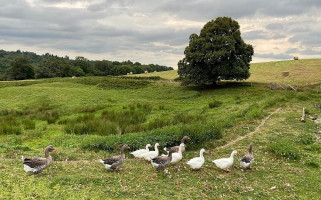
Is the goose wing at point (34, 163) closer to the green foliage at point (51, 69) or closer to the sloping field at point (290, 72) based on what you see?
the sloping field at point (290, 72)

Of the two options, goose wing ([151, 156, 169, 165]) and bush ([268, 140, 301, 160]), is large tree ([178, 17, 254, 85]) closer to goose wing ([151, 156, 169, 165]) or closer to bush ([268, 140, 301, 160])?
bush ([268, 140, 301, 160])

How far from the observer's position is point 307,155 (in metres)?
14.4

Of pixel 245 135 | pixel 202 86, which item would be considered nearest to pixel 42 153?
pixel 245 135

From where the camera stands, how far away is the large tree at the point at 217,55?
42.0m

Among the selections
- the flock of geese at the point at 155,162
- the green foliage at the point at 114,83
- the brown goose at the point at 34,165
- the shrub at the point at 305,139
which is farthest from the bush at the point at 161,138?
the green foliage at the point at 114,83

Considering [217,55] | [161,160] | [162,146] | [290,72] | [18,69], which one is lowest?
[162,146]

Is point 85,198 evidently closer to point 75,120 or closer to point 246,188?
point 246,188

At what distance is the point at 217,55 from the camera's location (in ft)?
134

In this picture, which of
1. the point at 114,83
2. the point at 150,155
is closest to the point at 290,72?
the point at 114,83

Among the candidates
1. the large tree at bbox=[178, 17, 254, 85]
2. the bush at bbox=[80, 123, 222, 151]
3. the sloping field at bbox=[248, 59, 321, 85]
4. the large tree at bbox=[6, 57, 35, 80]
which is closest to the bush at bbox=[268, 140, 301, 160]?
the bush at bbox=[80, 123, 222, 151]

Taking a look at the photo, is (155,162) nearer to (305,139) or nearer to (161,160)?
(161,160)

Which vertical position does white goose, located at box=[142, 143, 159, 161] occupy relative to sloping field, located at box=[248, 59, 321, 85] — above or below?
below

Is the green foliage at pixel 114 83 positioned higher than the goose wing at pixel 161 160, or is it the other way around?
the green foliage at pixel 114 83

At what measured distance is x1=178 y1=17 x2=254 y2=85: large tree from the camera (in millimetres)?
42000
